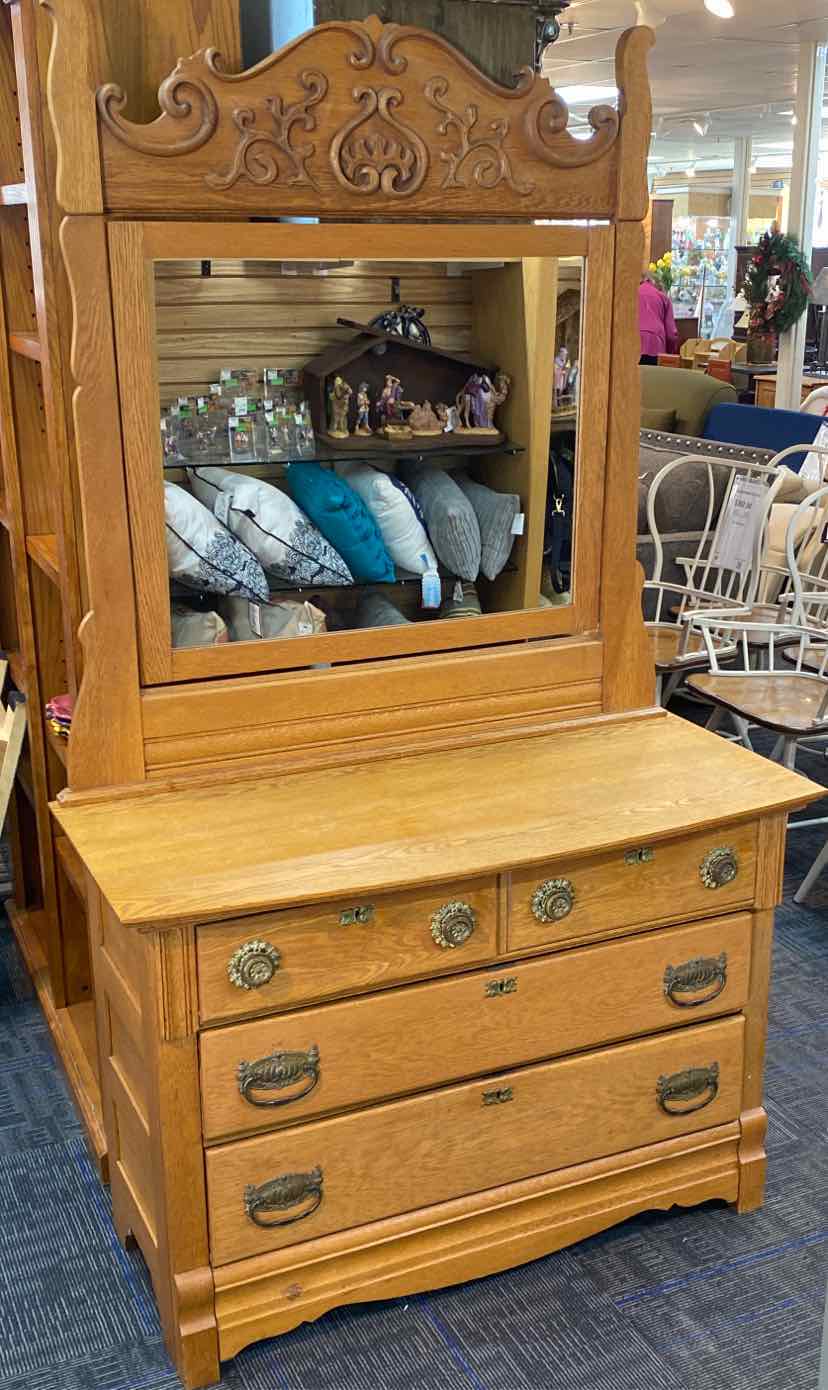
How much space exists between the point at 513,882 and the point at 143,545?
72cm

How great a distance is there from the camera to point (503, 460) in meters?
2.22

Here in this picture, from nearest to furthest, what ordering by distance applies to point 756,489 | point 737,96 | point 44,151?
point 44,151 < point 756,489 < point 737,96

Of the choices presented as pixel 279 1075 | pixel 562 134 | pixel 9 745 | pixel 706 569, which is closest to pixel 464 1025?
pixel 279 1075

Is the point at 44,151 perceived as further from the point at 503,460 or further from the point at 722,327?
the point at 722,327

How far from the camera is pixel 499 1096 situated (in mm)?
2043

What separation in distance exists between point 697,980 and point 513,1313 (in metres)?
0.59

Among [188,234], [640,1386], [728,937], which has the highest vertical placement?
[188,234]

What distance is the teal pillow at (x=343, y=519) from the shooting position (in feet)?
6.96

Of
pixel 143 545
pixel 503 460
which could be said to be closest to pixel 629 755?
pixel 503 460

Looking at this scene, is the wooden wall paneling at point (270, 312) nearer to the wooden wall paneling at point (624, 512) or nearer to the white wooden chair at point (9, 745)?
the wooden wall paneling at point (624, 512)

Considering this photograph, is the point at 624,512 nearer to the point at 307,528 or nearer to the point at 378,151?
the point at 307,528

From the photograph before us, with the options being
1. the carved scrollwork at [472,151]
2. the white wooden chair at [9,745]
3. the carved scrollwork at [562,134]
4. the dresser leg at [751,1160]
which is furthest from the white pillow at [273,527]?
the dresser leg at [751,1160]

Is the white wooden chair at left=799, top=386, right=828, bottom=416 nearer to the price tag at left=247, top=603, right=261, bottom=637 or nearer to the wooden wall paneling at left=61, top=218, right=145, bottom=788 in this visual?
the price tag at left=247, top=603, right=261, bottom=637

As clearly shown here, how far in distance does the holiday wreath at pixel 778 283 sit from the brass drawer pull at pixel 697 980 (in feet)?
22.3
